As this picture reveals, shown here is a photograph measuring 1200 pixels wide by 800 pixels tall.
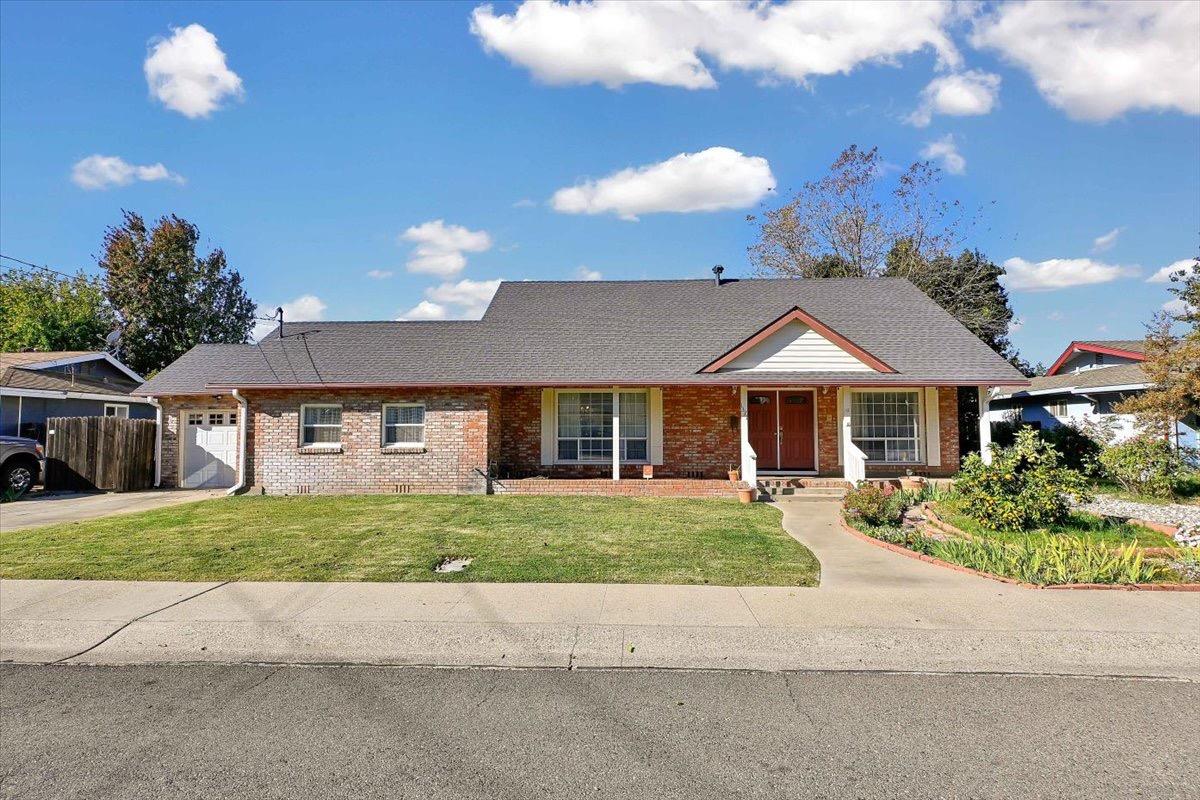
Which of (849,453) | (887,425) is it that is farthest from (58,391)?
(887,425)

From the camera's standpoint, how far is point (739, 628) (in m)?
5.94

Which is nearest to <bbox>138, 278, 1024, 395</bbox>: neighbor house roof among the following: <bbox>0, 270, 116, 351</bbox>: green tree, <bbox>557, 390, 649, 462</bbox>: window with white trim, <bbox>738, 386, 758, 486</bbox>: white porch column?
<bbox>738, 386, 758, 486</bbox>: white porch column

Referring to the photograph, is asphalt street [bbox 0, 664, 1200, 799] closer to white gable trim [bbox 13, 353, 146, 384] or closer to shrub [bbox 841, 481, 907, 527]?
shrub [bbox 841, 481, 907, 527]

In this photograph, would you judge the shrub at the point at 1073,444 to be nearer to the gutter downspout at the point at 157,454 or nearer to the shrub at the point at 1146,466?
the shrub at the point at 1146,466

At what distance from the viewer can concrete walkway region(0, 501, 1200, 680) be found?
210 inches

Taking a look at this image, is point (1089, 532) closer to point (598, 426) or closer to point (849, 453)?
point (849, 453)

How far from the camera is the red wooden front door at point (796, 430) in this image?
1688cm

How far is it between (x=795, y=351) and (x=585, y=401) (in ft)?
17.3

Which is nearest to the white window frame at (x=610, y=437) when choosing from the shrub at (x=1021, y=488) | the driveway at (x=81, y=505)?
the shrub at (x=1021, y=488)

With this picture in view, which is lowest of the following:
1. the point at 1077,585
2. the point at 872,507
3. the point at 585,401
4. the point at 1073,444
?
the point at 1077,585

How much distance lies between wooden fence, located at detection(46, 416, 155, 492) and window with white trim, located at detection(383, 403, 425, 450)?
301 inches

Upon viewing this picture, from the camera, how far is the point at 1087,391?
843 inches

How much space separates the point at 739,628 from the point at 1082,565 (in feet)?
14.6

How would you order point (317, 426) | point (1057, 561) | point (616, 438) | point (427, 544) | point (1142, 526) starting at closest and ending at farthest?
point (1057, 561) → point (427, 544) → point (1142, 526) → point (616, 438) → point (317, 426)
